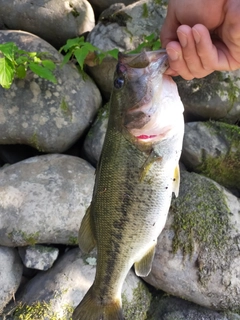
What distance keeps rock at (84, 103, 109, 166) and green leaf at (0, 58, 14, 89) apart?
0.88 m

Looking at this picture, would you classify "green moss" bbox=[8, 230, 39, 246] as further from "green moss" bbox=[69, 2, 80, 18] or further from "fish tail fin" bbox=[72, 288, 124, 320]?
"green moss" bbox=[69, 2, 80, 18]

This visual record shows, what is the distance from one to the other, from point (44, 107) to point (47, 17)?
1.01 m

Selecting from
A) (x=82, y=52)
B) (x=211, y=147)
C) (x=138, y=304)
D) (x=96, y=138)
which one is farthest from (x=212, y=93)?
(x=138, y=304)

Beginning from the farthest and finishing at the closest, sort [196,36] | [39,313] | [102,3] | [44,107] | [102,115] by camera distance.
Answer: [102,3], [102,115], [44,107], [39,313], [196,36]

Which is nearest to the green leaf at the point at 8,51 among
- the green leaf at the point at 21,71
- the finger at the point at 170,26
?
the green leaf at the point at 21,71

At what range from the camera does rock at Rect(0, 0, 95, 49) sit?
354cm

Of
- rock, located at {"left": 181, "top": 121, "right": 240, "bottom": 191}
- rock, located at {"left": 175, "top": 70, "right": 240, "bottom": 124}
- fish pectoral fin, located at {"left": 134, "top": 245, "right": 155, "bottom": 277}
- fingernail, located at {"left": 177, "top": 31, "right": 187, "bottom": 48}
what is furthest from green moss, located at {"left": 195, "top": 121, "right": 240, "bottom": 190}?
fingernail, located at {"left": 177, "top": 31, "right": 187, "bottom": 48}

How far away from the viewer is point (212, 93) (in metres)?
3.39

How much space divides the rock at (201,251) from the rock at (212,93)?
0.82 meters

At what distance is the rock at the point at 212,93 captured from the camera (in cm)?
339

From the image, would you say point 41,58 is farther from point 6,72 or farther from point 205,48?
point 205,48

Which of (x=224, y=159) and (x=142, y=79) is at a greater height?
(x=142, y=79)

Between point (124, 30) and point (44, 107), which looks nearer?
point (44, 107)

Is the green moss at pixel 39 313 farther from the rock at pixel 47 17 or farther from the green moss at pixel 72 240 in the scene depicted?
the rock at pixel 47 17
